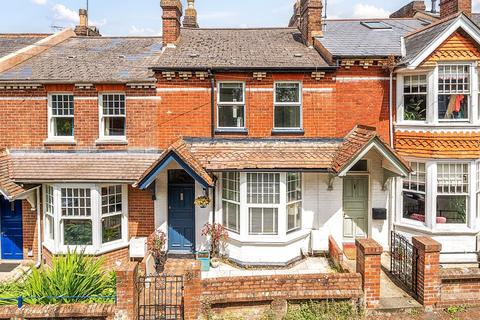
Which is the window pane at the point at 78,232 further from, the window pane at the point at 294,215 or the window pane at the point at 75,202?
the window pane at the point at 294,215

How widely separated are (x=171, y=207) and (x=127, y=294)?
4.86 m

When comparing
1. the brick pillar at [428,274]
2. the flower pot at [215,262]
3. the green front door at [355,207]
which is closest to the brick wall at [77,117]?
the flower pot at [215,262]

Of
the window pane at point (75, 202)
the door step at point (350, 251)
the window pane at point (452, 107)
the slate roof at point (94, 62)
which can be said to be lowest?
the door step at point (350, 251)

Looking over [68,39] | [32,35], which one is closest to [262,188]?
[68,39]

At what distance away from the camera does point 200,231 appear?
1238 cm

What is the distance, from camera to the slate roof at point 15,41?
16.0 meters

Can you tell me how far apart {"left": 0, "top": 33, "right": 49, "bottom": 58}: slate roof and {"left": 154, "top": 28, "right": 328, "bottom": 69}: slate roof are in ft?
24.6

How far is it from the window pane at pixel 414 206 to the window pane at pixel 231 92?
6784mm

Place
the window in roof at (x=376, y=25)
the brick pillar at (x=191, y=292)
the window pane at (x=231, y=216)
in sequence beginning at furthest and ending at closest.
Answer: the window in roof at (x=376, y=25)
the window pane at (x=231, y=216)
the brick pillar at (x=191, y=292)

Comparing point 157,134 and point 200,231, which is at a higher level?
point 157,134

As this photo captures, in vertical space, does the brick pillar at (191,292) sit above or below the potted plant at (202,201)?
below

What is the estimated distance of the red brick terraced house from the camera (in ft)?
38.4

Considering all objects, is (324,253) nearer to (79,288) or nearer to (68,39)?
(79,288)

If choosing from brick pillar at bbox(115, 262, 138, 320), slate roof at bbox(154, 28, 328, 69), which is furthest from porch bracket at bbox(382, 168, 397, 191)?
brick pillar at bbox(115, 262, 138, 320)
